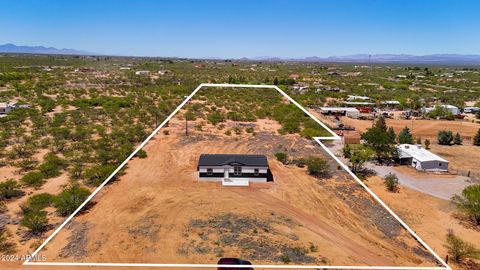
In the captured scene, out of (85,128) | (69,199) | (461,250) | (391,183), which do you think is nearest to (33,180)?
(69,199)

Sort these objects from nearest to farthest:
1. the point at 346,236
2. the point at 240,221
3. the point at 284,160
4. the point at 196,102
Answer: the point at 346,236 < the point at 240,221 < the point at 284,160 < the point at 196,102

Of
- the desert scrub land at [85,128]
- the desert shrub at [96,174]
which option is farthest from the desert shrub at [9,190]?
the desert shrub at [96,174]

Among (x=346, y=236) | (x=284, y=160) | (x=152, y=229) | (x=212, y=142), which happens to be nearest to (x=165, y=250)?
(x=152, y=229)

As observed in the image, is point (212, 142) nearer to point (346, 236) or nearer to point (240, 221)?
point (240, 221)

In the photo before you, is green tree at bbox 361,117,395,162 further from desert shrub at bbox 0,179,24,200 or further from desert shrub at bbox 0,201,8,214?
desert shrub at bbox 0,201,8,214

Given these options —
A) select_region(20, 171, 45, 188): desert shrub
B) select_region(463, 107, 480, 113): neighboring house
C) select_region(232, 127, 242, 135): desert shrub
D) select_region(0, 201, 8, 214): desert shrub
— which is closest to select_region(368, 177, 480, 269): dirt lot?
select_region(232, 127, 242, 135): desert shrub

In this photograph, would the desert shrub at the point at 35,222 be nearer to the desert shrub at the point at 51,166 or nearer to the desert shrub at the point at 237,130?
the desert shrub at the point at 51,166

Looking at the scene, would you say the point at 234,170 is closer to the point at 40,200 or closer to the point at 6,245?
the point at 40,200
